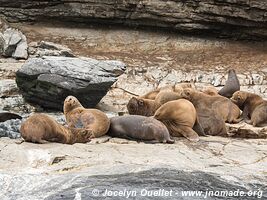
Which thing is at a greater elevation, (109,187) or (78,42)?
(109,187)

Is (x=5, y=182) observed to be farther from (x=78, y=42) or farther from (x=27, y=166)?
(x=78, y=42)

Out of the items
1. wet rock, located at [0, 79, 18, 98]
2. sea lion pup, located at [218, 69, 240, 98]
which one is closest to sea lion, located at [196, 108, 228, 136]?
sea lion pup, located at [218, 69, 240, 98]

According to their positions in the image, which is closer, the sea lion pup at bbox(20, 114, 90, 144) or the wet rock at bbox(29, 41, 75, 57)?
the sea lion pup at bbox(20, 114, 90, 144)

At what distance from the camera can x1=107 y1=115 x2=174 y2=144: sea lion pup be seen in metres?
7.61

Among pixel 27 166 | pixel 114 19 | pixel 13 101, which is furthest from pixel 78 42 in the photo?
pixel 27 166

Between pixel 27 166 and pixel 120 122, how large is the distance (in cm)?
233

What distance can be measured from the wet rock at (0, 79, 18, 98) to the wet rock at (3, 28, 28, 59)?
1932mm

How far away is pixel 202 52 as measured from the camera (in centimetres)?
1440

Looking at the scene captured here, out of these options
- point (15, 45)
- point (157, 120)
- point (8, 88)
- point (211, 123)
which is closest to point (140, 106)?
point (211, 123)

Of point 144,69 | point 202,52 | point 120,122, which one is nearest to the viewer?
point 120,122

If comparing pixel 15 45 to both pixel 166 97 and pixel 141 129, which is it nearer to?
Result: pixel 166 97

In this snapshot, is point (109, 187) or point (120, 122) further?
point (120, 122)

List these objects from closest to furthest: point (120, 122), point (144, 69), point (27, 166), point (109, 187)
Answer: point (109, 187) < point (27, 166) < point (120, 122) < point (144, 69)

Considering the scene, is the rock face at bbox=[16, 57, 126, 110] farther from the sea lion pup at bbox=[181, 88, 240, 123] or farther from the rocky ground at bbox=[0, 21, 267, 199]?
the sea lion pup at bbox=[181, 88, 240, 123]
